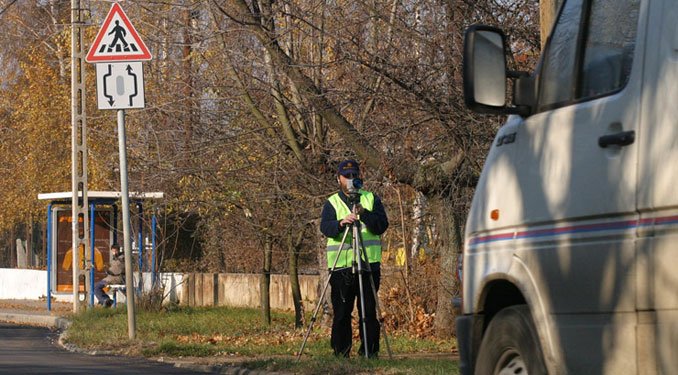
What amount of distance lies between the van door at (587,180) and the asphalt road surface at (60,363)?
23.6ft

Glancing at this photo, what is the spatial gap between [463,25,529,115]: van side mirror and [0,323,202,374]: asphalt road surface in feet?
23.5

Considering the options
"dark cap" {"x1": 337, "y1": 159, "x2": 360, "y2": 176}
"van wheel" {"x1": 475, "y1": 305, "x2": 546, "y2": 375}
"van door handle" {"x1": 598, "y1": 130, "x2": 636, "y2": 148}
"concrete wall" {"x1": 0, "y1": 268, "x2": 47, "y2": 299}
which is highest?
"dark cap" {"x1": 337, "y1": 159, "x2": 360, "y2": 176}

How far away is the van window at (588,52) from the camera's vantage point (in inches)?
214

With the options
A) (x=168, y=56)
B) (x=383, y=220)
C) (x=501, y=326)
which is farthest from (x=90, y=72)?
(x=501, y=326)

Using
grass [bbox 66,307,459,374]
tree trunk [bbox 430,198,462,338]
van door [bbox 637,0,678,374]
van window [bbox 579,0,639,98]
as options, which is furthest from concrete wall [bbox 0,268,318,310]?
van door [bbox 637,0,678,374]

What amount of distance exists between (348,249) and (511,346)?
630 centimetres

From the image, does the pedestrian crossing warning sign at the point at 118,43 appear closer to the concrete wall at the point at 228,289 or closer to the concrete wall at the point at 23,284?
the concrete wall at the point at 228,289

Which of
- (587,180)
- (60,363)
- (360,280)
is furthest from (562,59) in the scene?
(60,363)

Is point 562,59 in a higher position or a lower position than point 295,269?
higher

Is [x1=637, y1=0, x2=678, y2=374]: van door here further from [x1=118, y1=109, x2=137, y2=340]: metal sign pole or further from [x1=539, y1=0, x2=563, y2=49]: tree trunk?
[x1=118, y1=109, x2=137, y2=340]: metal sign pole

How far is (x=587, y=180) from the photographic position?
5.47m

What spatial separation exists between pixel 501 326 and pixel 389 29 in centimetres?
851

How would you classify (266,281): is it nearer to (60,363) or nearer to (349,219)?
(60,363)

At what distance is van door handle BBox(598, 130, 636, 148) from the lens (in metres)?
5.14
